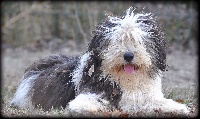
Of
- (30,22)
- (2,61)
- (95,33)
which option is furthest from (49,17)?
(95,33)

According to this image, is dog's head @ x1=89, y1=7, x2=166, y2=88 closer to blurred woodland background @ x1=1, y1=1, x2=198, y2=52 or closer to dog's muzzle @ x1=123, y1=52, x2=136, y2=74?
dog's muzzle @ x1=123, y1=52, x2=136, y2=74

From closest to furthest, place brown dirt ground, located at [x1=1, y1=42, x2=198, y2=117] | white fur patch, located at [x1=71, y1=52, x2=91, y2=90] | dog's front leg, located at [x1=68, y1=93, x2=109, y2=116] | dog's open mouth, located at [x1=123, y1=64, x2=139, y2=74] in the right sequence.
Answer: dog's front leg, located at [x1=68, y1=93, x2=109, y2=116] < dog's open mouth, located at [x1=123, y1=64, x2=139, y2=74] < white fur patch, located at [x1=71, y1=52, x2=91, y2=90] < brown dirt ground, located at [x1=1, y1=42, x2=198, y2=117]

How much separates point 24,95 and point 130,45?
67.4 inches

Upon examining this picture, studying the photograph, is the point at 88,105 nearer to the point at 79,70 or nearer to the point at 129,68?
the point at 129,68

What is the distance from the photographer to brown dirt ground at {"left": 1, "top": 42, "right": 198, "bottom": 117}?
632cm

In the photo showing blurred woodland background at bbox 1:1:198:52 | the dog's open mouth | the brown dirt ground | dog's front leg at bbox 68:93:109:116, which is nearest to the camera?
dog's front leg at bbox 68:93:109:116

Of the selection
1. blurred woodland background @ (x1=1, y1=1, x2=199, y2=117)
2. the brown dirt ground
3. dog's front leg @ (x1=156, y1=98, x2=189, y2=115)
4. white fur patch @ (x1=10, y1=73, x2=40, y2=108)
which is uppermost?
blurred woodland background @ (x1=1, y1=1, x2=199, y2=117)

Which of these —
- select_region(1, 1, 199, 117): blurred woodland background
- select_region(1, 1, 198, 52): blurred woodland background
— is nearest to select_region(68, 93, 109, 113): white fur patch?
select_region(1, 1, 199, 117): blurred woodland background

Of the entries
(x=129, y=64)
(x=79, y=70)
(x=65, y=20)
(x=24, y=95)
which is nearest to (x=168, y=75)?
(x=24, y=95)

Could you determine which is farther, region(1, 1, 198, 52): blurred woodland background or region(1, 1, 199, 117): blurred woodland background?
region(1, 1, 198, 52): blurred woodland background

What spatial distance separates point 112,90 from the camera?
5.48 m

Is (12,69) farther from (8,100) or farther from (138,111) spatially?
(138,111)

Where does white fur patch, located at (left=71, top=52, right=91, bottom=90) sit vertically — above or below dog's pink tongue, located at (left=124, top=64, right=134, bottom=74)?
above

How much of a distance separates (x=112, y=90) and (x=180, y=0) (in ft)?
27.2
